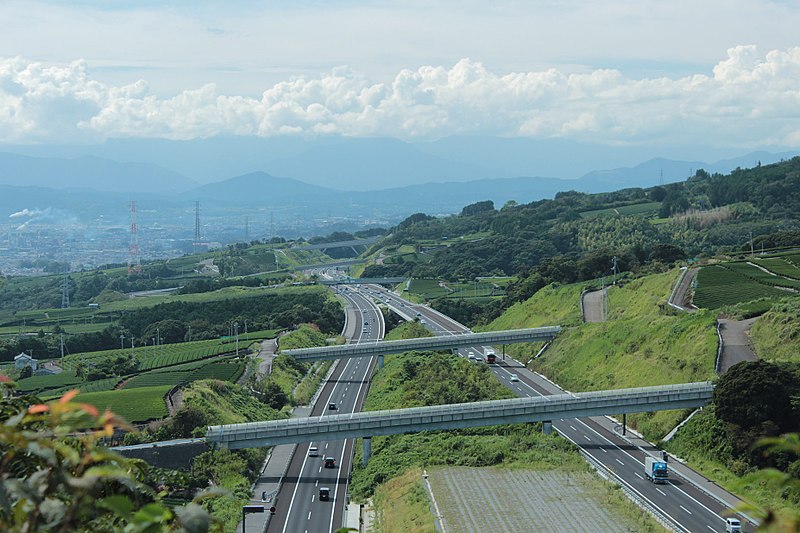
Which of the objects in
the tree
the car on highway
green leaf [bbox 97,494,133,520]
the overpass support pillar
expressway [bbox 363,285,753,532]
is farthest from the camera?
the overpass support pillar

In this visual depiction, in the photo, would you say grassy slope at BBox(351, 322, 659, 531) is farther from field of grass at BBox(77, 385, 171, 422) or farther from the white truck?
field of grass at BBox(77, 385, 171, 422)

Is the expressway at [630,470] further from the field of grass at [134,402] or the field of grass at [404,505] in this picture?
the field of grass at [134,402]

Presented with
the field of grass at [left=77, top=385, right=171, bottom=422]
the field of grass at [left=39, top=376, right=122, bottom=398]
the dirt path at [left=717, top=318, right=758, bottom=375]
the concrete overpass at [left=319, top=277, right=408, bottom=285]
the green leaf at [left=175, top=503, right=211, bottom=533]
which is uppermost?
the green leaf at [left=175, top=503, right=211, bottom=533]

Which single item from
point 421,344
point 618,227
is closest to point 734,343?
point 421,344

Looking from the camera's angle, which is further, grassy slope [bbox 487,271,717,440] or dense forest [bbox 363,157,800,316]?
dense forest [bbox 363,157,800,316]

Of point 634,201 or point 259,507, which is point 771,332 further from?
point 634,201

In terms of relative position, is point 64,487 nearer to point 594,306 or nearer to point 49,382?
point 49,382

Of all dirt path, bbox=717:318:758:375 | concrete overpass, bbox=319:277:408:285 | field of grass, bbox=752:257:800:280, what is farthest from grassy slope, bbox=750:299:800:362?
concrete overpass, bbox=319:277:408:285
